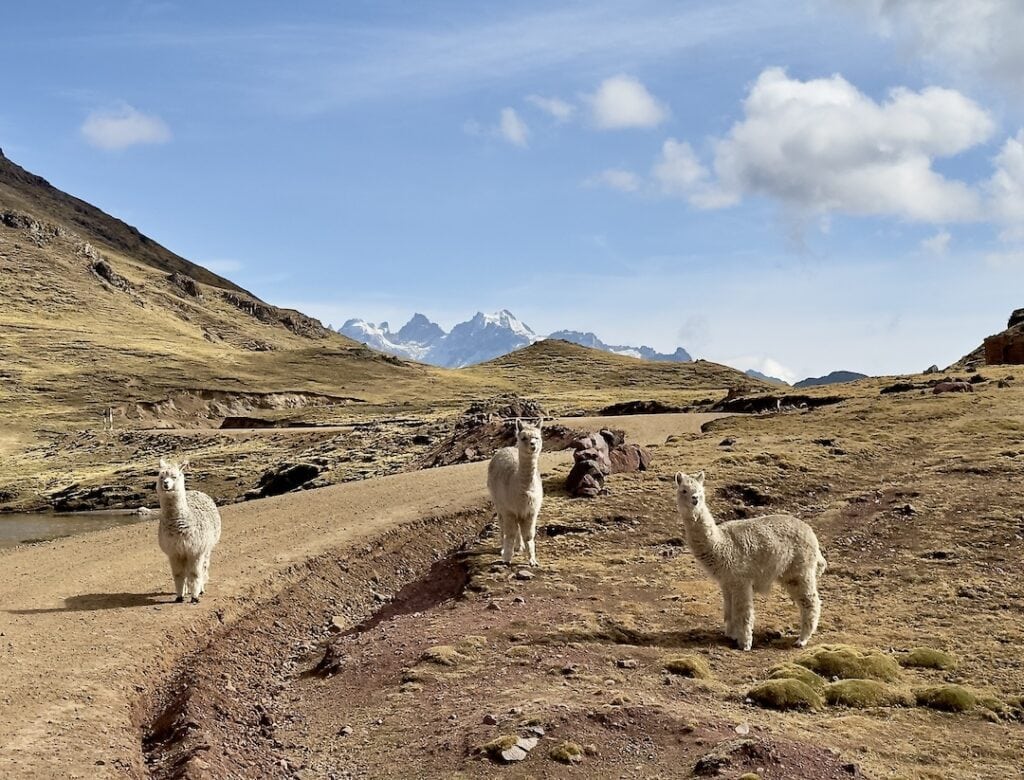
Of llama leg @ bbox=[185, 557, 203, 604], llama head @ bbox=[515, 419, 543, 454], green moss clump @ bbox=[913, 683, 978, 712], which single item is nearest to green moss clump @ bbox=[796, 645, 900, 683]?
green moss clump @ bbox=[913, 683, 978, 712]

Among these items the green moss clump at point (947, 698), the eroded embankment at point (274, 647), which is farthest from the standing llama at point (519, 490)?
the green moss clump at point (947, 698)

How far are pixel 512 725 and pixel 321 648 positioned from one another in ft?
25.4

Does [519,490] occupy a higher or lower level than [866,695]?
higher

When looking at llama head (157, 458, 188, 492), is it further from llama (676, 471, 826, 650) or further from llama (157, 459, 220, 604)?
llama (676, 471, 826, 650)

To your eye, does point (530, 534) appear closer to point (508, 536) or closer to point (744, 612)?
point (508, 536)

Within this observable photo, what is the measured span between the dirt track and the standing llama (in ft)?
18.0

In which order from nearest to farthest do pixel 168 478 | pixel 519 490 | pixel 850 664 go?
1. pixel 850 664
2. pixel 168 478
3. pixel 519 490

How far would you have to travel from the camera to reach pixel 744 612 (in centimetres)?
1595

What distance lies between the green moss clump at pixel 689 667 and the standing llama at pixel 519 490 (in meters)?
7.20

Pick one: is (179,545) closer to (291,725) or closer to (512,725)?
(291,725)

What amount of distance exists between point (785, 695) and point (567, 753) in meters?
3.96

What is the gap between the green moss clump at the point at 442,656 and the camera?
49.4 feet


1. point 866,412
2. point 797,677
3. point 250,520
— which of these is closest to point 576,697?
point 797,677

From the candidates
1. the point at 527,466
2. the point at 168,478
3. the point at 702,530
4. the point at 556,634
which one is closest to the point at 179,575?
the point at 168,478
